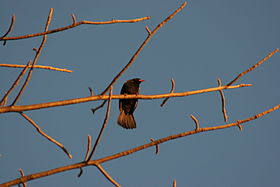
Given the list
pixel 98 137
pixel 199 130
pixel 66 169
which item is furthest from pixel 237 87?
pixel 66 169

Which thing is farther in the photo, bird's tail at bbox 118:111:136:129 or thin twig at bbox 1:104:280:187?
bird's tail at bbox 118:111:136:129

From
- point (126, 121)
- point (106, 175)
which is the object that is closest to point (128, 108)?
point (126, 121)

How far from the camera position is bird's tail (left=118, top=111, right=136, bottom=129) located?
29.2ft

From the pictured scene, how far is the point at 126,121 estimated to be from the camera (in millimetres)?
8953

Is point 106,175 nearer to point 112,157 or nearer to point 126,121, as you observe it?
point 112,157

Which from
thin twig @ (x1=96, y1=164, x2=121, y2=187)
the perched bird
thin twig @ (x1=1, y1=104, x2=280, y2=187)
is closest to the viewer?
thin twig @ (x1=1, y1=104, x2=280, y2=187)

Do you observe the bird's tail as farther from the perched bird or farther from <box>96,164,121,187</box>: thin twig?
<box>96,164,121,187</box>: thin twig

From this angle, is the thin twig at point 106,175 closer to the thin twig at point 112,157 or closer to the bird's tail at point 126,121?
the thin twig at point 112,157

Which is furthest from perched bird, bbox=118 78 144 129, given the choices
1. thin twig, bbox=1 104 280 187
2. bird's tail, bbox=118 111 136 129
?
thin twig, bbox=1 104 280 187

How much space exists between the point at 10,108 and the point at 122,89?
6.89 m

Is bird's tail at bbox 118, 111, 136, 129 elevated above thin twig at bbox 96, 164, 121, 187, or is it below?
above

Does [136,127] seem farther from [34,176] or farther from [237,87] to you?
[34,176]

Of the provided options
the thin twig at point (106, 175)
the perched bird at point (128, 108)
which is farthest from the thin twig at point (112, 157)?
the perched bird at point (128, 108)

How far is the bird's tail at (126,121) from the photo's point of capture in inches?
350
